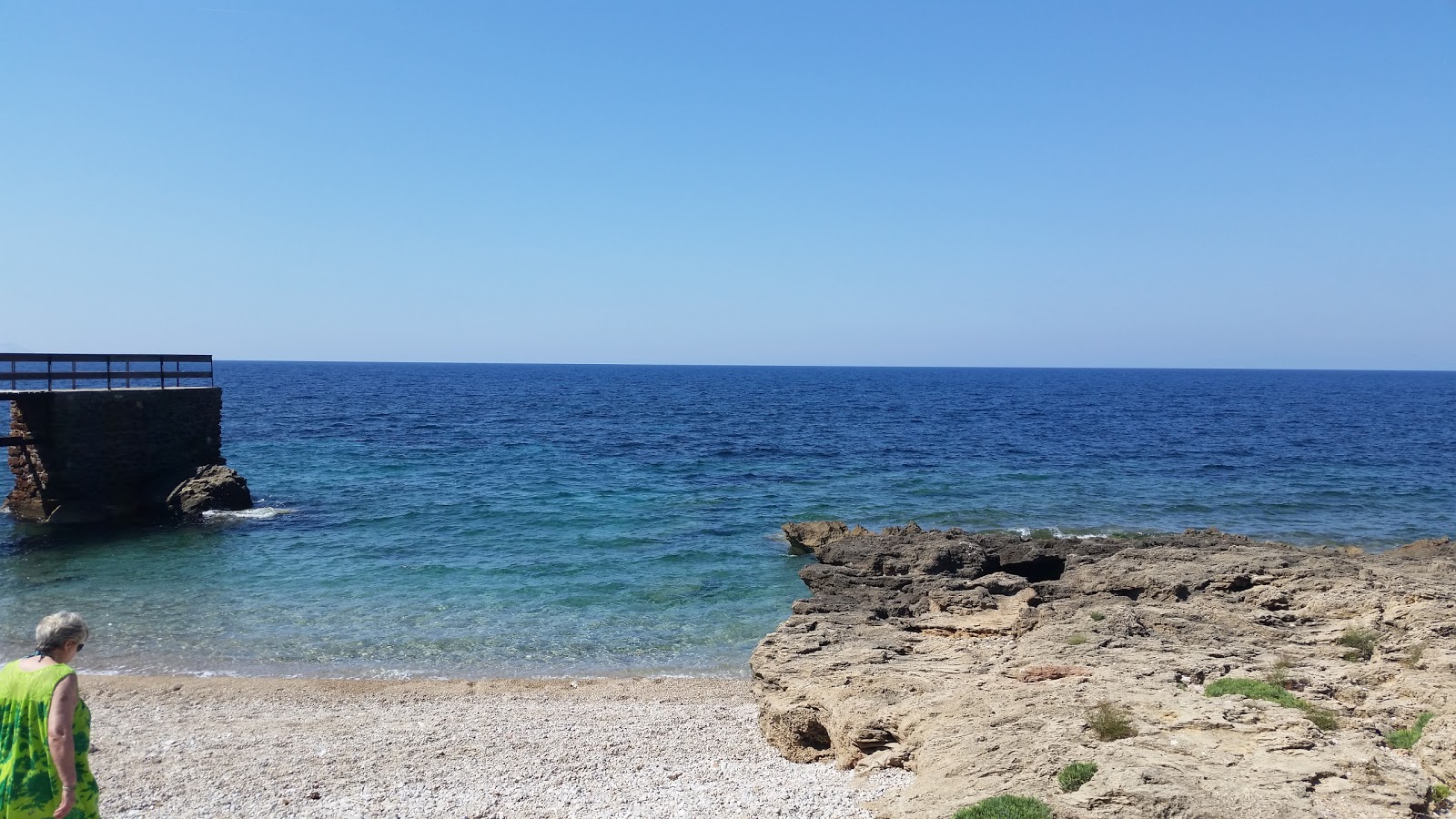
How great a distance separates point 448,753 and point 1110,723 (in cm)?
823

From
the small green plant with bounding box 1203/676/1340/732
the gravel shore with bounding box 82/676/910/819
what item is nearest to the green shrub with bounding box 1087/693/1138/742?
the small green plant with bounding box 1203/676/1340/732

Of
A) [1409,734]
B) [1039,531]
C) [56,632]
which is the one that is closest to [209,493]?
[56,632]

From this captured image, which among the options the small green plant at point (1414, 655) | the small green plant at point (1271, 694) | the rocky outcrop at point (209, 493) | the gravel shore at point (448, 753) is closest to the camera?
the small green plant at point (1271, 694)

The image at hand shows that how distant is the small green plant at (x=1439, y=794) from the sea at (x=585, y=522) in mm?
10851

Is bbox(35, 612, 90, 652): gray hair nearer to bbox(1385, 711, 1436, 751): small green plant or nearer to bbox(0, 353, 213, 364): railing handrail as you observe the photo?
bbox(1385, 711, 1436, 751): small green plant

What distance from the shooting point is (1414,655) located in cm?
1095

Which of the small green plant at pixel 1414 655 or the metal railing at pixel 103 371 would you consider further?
the metal railing at pixel 103 371

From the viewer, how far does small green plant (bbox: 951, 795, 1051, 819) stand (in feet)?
24.5

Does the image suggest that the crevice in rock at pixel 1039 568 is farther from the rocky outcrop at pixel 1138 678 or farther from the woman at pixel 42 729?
the woman at pixel 42 729

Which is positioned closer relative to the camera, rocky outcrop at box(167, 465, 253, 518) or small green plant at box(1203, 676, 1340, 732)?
small green plant at box(1203, 676, 1340, 732)

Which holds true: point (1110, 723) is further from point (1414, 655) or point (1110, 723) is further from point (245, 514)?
point (245, 514)

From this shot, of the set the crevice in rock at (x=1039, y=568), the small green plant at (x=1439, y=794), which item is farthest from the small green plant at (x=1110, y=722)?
the crevice in rock at (x=1039, y=568)

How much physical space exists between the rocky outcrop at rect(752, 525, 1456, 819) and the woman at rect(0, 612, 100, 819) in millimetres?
6934

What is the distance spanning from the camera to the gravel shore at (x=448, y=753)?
9.66 meters
